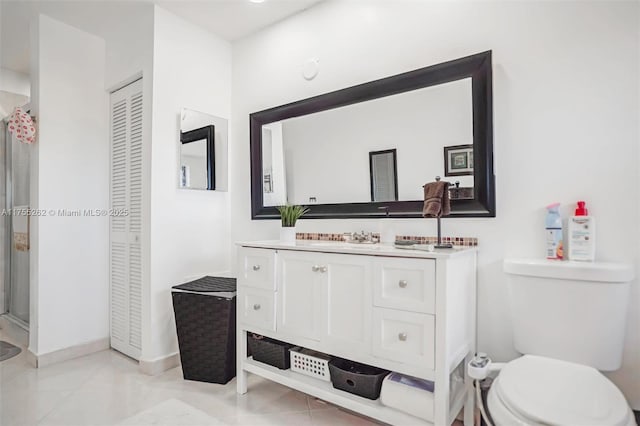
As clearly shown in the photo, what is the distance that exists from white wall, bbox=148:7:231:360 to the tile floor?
0.26 meters

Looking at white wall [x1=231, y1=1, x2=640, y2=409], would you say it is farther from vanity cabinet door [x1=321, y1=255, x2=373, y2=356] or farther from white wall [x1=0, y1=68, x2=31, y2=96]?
white wall [x1=0, y1=68, x2=31, y2=96]

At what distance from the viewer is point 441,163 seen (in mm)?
1762

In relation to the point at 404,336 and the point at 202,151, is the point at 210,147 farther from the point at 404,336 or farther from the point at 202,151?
the point at 404,336

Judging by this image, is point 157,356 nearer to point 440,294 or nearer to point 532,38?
point 440,294

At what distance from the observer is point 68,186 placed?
2625 mm

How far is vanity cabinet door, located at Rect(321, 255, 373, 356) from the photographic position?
60.2 inches

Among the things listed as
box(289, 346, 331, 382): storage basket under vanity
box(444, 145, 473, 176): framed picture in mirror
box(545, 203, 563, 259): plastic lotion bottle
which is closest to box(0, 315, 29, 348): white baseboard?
box(289, 346, 331, 382): storage basket under vanity

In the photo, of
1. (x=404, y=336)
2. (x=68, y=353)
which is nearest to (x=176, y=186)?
(x=68, y=353)

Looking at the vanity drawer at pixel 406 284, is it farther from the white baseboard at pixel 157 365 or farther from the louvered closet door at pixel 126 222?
the louvered closet door at pixel 126 222

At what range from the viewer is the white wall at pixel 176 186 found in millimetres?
2332

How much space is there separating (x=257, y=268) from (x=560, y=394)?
1.40m

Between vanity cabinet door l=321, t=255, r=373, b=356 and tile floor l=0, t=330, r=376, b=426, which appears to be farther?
tile floor l=0, t=330, r=376, b=426

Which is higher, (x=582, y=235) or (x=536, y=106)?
(x=536, y=106)

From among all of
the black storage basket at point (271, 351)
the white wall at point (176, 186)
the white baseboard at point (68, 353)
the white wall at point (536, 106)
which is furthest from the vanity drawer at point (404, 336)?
the white baseboard at point (68, 353)
